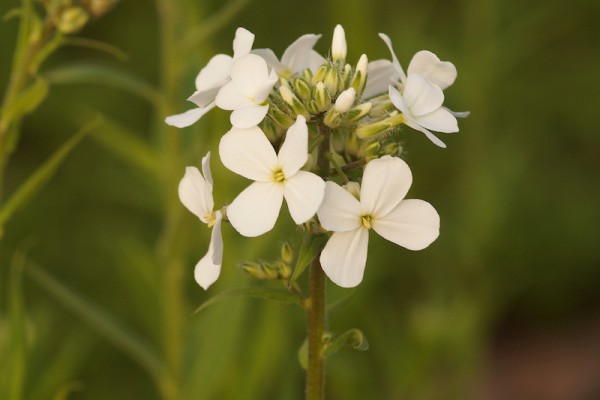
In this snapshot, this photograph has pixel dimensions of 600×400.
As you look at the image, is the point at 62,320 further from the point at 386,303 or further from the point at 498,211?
the point at 498,211

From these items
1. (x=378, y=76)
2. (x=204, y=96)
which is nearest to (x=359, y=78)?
(x=378, y=76)

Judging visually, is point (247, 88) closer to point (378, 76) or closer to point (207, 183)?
point (207, 183)

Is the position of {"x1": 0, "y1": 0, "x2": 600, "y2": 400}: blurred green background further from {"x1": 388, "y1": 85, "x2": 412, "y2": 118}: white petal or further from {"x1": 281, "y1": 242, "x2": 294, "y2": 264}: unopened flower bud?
{"x1": 388, "y1": 85, "x2": 412, "y2": 118}: white petal

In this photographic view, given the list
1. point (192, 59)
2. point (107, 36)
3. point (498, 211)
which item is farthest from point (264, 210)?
point (107, 36)

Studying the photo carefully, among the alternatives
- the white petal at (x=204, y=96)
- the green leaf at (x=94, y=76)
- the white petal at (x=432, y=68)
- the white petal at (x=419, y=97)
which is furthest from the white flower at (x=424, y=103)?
the green leaf at (x=94, y=76)

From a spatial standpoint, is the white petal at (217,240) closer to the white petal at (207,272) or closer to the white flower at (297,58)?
the white petal at (207,272)
